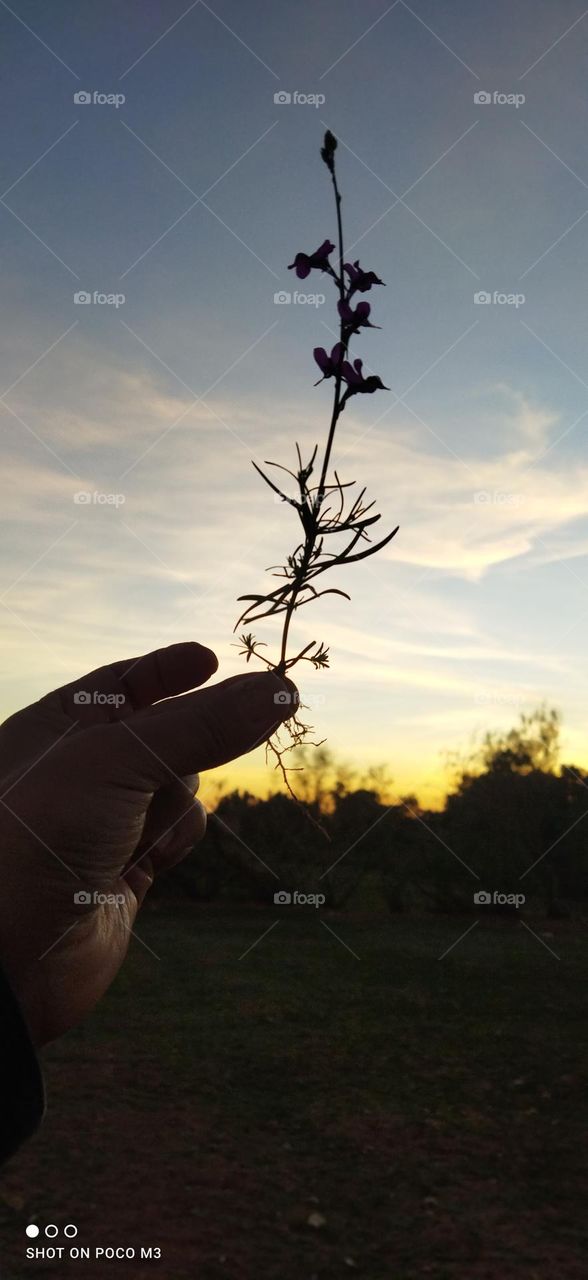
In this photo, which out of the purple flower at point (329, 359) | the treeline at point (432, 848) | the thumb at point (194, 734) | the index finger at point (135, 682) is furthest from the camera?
the treeline at point (432, 848)

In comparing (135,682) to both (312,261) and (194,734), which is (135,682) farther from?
(312,261)

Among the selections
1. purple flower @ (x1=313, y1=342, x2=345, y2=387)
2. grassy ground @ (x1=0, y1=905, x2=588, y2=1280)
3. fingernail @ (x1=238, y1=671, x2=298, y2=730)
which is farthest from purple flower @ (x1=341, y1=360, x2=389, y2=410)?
grassy ground @ (x1=0, y1=905, x2=588, y2=1280)

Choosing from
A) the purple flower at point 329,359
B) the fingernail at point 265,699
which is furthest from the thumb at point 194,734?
the purple flower at point 329,359

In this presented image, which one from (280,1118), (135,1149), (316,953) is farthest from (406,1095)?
(316,953)

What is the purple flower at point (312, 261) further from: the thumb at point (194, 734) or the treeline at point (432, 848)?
the treeline at point (432, 848)

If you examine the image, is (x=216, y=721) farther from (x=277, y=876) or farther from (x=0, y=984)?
(x=277, y=876)

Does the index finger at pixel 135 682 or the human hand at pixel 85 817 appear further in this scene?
the index finger at pixel 135 682

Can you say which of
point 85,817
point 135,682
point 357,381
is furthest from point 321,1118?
point 357,381

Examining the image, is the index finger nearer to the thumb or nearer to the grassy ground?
the thumb
